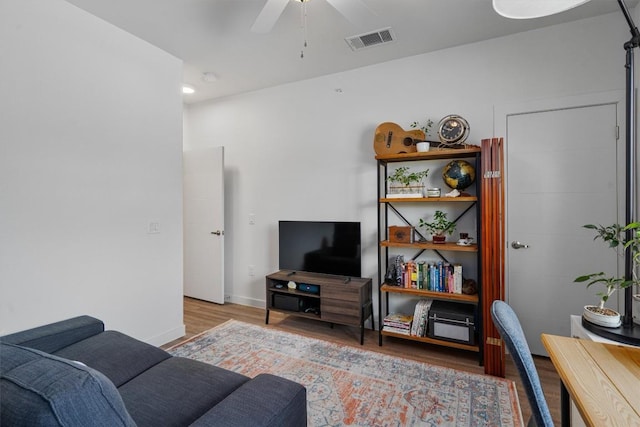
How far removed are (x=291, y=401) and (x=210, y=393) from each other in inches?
16.8

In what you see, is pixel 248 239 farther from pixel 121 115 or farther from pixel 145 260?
pixel 121 115

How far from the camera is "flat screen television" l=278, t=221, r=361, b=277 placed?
10.2 ft

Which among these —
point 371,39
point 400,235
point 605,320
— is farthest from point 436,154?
point 605,320

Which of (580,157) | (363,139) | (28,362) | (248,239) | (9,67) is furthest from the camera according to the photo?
(248,239)

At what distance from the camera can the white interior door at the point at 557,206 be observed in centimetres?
244

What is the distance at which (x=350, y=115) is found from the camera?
3348mm

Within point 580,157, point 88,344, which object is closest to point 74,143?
point 88,344

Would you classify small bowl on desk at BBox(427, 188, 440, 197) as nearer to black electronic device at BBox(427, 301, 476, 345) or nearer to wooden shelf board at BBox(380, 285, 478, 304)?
wooden shelf board at BBox(380, 285, 478, 304)

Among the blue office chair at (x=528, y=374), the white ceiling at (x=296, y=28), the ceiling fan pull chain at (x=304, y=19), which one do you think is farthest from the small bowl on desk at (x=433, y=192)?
the blue office chair at (x=528, y=374)

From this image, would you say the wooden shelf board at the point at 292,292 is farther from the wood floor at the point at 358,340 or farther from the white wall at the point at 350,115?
the white wall at the point at 350,115

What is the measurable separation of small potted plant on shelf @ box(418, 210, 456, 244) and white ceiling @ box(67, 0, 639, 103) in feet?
5.22

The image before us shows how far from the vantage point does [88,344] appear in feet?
5.61

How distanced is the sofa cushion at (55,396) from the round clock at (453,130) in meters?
2.72

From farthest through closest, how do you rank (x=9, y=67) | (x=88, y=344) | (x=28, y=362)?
(x=9, y=67) < (x=88, y=344) < (x=28, y=362)
